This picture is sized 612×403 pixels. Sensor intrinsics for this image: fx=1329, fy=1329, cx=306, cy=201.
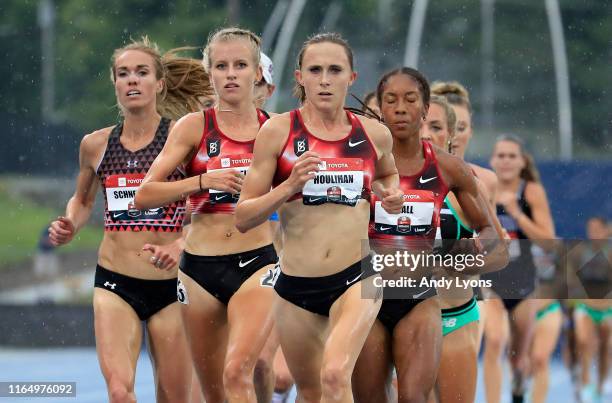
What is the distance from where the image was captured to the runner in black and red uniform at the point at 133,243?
679cm

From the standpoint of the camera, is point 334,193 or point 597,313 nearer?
point 334,193

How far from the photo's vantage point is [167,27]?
29.5m

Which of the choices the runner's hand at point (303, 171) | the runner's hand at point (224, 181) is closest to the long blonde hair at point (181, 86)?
the runner's hand at point (224, 181)

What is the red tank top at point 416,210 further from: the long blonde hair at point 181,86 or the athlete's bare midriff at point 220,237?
the long blonde hair at point 181,86

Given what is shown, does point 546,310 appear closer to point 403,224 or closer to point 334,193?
point 403,224

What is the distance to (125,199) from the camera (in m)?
7.01

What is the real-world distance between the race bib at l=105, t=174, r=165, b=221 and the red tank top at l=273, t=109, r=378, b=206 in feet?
3.57

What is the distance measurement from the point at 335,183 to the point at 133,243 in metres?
1.44

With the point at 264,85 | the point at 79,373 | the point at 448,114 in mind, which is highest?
the point at 264,85

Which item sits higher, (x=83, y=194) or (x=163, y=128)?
(x=163, y=128)

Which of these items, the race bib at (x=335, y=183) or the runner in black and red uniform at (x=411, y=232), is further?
the runner in black and red uniform at (x=411, y=232)

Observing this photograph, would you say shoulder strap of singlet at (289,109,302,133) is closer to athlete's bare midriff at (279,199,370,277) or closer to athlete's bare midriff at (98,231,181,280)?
athlete's bare midriff at (279,199,370,277)

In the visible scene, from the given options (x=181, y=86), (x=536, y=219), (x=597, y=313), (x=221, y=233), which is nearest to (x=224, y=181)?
(x=221, y=233)

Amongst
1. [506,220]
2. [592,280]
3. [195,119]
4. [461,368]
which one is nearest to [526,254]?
[506,220]
